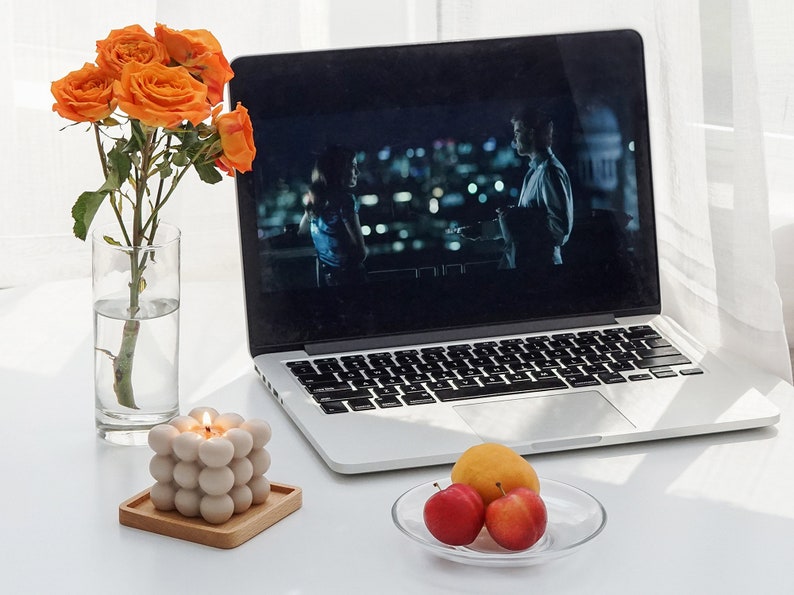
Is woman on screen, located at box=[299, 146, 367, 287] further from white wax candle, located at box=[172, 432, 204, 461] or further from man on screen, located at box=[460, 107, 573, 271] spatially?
white wax candle, located at box=[172, 432, 204, 461]

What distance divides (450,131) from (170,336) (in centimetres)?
40

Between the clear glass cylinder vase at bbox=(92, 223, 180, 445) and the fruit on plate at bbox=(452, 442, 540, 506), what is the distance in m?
0.30

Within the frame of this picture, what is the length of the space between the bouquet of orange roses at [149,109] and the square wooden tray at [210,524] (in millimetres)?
165

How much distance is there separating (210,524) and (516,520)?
227 mm

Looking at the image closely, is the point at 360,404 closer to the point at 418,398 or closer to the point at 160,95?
the point at 418,398

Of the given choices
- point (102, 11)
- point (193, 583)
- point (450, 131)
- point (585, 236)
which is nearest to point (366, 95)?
point (450, 131)

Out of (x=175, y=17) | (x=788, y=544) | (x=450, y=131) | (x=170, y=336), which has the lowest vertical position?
(x=788, y=544)

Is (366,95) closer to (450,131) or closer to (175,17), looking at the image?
(450,131)

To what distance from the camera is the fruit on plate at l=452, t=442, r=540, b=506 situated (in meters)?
→ 0.81

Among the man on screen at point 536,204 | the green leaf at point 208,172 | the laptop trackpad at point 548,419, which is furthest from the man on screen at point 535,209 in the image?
the green leaf at point 208,172

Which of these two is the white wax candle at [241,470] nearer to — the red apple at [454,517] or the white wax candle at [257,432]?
the white wax candle at [257,432]

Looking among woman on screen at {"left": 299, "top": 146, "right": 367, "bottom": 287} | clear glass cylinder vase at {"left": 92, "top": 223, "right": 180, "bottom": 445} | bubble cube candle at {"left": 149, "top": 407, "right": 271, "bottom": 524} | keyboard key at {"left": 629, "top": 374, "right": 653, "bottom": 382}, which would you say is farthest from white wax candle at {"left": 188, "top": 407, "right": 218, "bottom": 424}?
keyboard key at {"left": 629, "top": 374, "right": 653, "bottom": 382}

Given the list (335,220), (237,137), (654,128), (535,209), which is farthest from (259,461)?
(654,128)

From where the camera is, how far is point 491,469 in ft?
2.68
